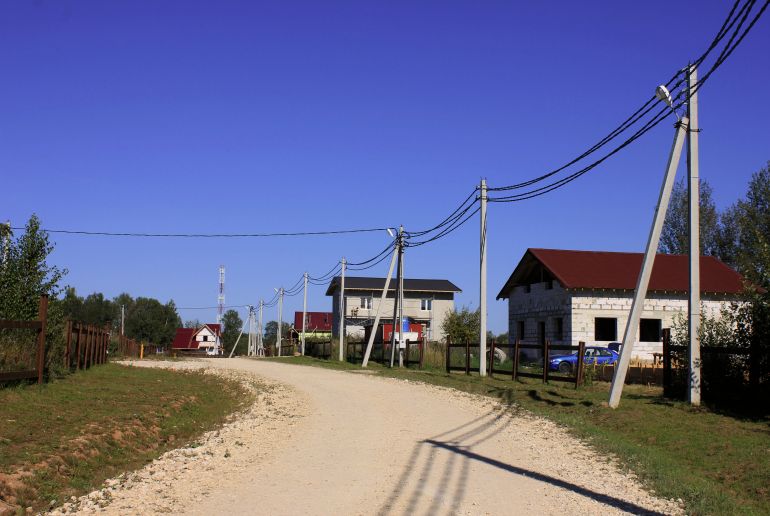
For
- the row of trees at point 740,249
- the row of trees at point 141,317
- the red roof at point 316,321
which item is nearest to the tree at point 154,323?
the row of trees at point 141,317

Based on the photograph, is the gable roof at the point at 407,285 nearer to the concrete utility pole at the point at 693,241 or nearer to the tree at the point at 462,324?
the tree at the point at 462,324

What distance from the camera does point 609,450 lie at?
11.9 metres

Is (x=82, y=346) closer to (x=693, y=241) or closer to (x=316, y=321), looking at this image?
(x=693, y=241)

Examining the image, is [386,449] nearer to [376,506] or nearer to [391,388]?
[376,506]

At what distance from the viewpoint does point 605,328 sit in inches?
1467

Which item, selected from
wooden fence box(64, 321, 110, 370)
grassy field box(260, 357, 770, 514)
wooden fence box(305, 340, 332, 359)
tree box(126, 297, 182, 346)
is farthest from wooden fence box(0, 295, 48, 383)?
tree box(126, 297, 182, 346)

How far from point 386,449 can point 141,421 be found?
4684 mm

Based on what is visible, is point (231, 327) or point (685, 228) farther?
point (231, 327)

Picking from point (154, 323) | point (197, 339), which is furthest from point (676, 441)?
point (154, 323)

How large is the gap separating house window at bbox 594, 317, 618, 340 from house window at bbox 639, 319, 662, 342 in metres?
1.39

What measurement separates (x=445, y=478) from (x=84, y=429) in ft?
18.4

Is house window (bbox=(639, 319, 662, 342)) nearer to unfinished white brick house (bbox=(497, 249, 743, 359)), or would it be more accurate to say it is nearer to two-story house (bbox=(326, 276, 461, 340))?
unfinished white brick house (bbox=(497, 249, 743, 359))

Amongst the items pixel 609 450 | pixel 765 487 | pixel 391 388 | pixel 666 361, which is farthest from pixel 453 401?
pixel 765 487

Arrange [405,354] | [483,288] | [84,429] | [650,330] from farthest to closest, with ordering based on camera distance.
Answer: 1. [405,354]
2. [650,330]
3. [483,288]
4. [84,429]
